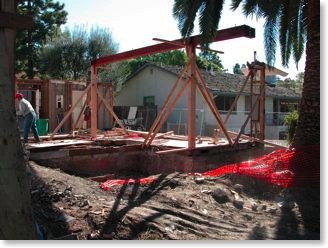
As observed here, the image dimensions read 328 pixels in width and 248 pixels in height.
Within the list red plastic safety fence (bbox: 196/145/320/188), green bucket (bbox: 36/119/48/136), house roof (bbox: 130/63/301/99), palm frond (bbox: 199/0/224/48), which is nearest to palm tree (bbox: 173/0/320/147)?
palm frond (bbox: 199/0/224/48)

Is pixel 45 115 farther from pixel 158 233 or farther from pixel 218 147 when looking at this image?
pixel 158 233

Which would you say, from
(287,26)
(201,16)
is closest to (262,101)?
(287,26)

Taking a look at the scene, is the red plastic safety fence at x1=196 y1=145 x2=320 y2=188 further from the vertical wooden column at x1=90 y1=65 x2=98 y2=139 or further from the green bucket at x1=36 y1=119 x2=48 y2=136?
the green bucket at x1=36 y1=119 x2=48 y2=136

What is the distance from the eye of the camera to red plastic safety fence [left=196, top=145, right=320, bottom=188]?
8.09 metres

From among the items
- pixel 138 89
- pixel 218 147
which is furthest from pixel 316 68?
pixel 138 89

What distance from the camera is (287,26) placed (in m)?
9.24

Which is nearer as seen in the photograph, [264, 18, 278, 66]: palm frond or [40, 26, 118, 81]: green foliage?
[264, 18, 278, 66]: palm frond

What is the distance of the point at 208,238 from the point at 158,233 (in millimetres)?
662

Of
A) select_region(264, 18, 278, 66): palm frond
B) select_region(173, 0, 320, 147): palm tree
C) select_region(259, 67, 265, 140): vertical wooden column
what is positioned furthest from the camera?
select_region(259, 67, 265, 140): vertical wooden column

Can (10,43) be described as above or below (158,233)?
above

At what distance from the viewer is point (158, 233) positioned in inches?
215

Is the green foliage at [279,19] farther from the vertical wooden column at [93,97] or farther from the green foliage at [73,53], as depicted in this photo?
the green foliage at [73,53]

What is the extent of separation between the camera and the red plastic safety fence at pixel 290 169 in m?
8.09

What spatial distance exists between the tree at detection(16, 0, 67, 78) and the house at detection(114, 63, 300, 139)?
670 centimetres
